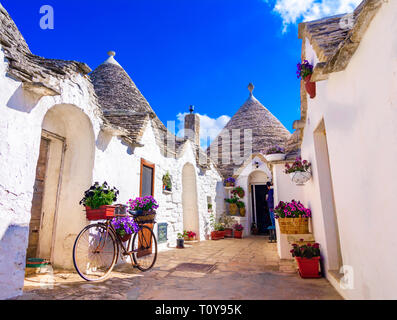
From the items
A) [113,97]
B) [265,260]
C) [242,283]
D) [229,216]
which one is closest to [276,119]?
[229,216]

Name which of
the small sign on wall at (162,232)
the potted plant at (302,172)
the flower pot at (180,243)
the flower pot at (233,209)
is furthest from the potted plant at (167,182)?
the flower pot at (233,209)

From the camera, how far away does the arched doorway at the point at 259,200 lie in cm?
1145

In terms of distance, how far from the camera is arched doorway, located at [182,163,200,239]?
9102mm

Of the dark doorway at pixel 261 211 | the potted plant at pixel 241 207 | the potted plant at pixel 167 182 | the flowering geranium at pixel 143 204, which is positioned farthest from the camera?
the dark doorway at pixel 261 211

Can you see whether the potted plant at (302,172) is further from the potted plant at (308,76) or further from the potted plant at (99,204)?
the potted plant at (99,204)

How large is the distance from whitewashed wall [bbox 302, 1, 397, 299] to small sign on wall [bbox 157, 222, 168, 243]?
4969 mm

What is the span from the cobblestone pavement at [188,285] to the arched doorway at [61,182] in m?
0.61

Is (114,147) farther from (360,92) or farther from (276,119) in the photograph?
(276,119)

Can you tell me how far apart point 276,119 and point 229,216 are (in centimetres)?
802

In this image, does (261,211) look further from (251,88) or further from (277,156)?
(251,88)

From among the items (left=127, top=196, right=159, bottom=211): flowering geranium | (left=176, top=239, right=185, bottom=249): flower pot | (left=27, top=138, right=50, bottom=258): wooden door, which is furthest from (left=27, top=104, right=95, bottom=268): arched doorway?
(left=176, top=239, right=185, bottom=249): flower pot

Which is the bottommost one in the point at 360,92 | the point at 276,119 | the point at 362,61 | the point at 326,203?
the point at 326,203

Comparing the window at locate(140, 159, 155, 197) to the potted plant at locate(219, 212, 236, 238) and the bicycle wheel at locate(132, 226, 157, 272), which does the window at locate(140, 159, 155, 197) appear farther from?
the potted plant at locate(219, 212, 236, 238)

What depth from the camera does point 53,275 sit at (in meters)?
3.85
